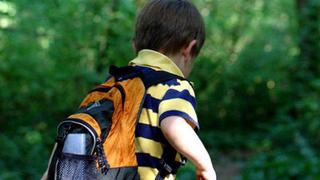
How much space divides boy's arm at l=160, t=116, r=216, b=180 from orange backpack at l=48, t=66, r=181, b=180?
13 centimetres

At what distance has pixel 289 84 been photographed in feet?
25.4

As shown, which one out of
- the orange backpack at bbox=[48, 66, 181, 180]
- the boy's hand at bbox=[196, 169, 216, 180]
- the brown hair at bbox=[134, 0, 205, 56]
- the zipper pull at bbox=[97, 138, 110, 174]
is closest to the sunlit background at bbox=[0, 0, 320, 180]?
the brown hair at bbox=[134, 0, 205, 56]

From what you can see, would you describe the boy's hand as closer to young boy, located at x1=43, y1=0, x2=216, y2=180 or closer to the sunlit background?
young boy, located at x1=43, y1=0, x2=216, y2=180

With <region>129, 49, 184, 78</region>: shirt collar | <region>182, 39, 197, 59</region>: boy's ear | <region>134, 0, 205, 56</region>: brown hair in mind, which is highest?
<region>134, 0, 205, 56</region>: brown hair

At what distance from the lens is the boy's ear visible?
106 inches

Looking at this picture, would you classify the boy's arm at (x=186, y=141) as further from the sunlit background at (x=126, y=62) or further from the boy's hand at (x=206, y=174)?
the sunlit background at (x=126, y=62)

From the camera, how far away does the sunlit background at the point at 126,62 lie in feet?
22.6

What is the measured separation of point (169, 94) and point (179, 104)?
6 cm

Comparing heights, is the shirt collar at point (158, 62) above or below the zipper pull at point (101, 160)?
above

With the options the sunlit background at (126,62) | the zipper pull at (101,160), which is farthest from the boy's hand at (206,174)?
the sunlit background at (126,62)

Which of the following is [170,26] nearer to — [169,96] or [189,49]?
[189,49]

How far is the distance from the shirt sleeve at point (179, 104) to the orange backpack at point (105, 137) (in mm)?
65

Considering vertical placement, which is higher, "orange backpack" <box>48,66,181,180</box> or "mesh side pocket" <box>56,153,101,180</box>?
"orange backpack" <box>48,66,181,180</box>

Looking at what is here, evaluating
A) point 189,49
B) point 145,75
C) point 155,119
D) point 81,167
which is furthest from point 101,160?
point 189,49
